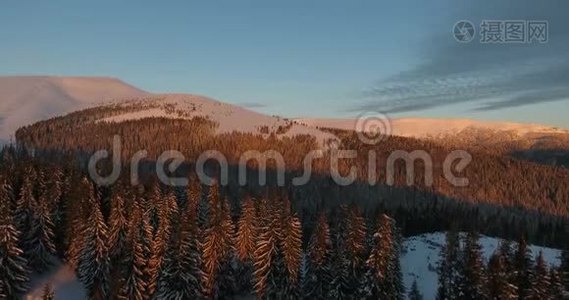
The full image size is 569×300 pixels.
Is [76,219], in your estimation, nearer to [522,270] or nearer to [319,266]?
[319,266]

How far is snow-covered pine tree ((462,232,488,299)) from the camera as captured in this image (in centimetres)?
5426

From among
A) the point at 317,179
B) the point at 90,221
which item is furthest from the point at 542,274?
the point at 317,179

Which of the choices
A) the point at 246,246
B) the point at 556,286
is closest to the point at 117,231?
the point at 246,246

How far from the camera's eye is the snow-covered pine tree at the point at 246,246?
228 ft

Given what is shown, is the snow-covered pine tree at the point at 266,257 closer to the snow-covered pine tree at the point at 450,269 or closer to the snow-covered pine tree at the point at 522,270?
the snow-covered pine tree at the point at 450,269

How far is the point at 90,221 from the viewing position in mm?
68250

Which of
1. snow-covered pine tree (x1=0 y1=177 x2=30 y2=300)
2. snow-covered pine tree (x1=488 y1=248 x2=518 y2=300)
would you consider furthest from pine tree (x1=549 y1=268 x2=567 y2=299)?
snow-covered pine tree (x1=0 y1=177 x2=30 y2=300)

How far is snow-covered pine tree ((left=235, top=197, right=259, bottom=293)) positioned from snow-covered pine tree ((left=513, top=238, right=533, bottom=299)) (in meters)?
27.9

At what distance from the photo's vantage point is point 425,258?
314ft

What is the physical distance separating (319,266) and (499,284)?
1861 centimetres

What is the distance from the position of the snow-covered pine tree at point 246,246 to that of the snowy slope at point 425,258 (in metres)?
22.7

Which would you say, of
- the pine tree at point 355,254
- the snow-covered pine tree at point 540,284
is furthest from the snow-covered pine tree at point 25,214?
the snow-covered pine tree at point 540,284

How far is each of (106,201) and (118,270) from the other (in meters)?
19.3

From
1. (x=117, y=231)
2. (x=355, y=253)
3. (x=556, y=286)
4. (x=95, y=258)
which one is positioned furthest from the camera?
(x=117, y=231)
